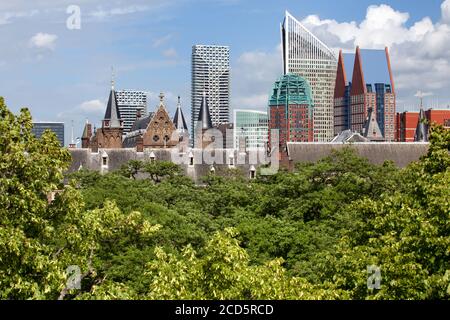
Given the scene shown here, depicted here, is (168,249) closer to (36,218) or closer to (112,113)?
(36,218)

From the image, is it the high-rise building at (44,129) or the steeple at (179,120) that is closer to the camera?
the high-rise building at (44,129)

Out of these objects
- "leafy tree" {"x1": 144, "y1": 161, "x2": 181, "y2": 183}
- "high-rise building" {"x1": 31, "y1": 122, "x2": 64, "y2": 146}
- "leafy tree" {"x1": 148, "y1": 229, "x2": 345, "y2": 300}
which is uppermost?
"high-rise building" {"x1": 31, "y1": 122, "x2": 64, "y2": 146}

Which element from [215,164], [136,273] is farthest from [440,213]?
[215,164]

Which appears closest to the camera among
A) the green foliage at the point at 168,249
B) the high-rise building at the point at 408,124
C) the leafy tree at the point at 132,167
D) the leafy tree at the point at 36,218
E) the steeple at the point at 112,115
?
the leafy tree at the point at 36,218

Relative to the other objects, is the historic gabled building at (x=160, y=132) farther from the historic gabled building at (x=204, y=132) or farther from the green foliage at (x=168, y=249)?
the green foliage at (x=168, y=249)

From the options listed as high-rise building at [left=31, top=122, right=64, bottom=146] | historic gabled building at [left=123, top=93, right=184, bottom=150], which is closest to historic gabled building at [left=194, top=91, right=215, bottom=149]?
historic gabled building at [left=123, top=93, right=184, bottom=150]

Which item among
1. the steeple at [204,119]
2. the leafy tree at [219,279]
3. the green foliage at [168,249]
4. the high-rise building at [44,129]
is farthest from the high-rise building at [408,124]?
the leafy tree at [219,279]

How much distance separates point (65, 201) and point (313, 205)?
2441cm

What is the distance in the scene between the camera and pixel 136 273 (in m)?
23.8

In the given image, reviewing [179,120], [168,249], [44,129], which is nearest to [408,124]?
[179,120]

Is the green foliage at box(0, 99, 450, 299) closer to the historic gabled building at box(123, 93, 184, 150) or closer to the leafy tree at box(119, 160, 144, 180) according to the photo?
the leafy tree at box(119, 160, 144, 180)

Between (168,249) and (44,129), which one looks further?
(168,249)
